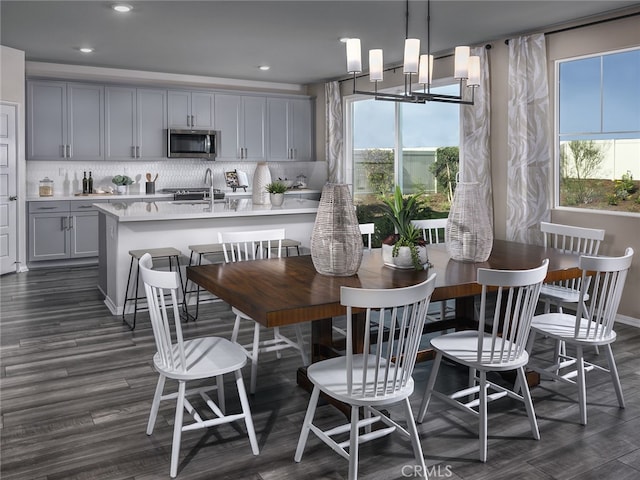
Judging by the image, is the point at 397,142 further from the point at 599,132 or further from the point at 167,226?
the point at 167,226

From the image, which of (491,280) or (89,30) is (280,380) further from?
(89,30)

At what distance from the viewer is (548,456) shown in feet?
8.38

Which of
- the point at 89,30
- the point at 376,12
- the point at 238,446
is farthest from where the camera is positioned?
the point at 89,30

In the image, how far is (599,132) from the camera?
5.04 meters

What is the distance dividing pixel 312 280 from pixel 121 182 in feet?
18.9

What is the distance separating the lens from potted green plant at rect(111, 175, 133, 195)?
7.78 metres

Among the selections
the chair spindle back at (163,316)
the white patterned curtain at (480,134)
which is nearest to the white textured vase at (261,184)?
the white patterned curtain at (480,134)

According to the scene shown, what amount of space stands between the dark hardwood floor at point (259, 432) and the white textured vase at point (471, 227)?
801mm

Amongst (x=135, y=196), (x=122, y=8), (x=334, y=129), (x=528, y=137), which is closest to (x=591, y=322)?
(x=528, y=137)

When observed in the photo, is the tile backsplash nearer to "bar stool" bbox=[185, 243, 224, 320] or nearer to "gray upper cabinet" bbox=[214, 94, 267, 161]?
"gray upper cabinet" bbox=[214, 94, 267, 161]

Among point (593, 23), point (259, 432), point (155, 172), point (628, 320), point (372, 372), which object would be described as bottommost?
point (259, 432)

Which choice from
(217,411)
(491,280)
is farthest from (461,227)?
(217,411)

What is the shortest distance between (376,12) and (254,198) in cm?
220

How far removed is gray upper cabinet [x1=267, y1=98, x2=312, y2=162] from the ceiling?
1.65 meters
